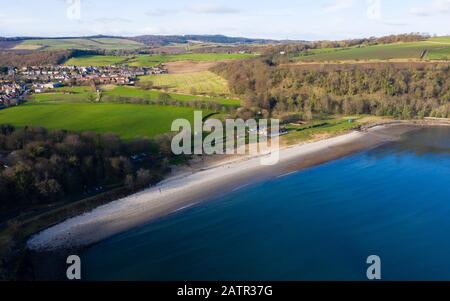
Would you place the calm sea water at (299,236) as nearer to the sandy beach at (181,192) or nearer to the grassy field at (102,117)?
the sandy beach at (181,192)

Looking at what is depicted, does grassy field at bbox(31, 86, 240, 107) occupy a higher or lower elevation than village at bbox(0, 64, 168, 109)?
lower

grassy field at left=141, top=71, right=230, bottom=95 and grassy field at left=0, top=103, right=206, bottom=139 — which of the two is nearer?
grassy field at left=0, top=103, right=206, bottom=139

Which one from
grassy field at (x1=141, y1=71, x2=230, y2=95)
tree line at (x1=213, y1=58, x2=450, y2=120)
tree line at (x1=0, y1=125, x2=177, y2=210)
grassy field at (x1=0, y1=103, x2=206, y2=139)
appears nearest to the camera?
tree line at (x1=0, y1=125, x2=177, y2=210)

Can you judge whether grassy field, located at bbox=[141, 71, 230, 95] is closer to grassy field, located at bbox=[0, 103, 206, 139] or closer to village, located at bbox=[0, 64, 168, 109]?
village, located at bbox=[0, 64, 168, 109]

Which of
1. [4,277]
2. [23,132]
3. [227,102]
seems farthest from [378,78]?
[4,277]

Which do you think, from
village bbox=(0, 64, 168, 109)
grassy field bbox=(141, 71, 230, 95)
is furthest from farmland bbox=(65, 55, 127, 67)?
grassy field bbox=(141, 71, 230, 95)

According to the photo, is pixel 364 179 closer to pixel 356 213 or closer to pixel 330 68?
pixel 356 213
